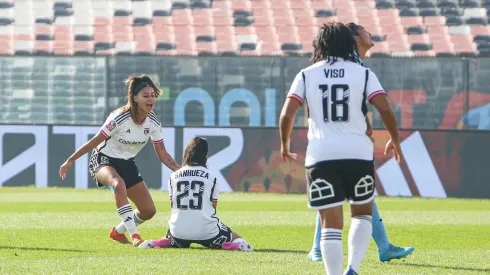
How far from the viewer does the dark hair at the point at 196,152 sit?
36.4 feet

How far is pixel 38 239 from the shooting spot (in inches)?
489

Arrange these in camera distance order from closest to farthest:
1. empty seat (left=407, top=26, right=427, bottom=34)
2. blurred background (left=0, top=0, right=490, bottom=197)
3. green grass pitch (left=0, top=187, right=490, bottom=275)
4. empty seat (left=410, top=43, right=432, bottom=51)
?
green grass pitch (left=0, top=187, right=490, bottom=275) < blurred background (left=0, top=0, right=490, bottom=197) < empty seat (left=410, top=43, right=432, bottom=51) < empty seat (left=407, top=26, right=427, bottom=34)

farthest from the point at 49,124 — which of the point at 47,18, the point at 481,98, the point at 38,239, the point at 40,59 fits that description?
the point at 38,239

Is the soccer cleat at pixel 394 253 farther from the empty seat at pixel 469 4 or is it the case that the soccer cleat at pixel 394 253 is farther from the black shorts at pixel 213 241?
the empty seat at pixel 469 4

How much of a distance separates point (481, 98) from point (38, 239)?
1349cm

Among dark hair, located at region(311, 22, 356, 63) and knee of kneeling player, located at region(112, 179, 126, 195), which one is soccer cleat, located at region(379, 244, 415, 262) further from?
knee of kneeling player, located at region(112, 179, 126, 195)

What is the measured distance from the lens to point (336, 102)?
7.79 metres

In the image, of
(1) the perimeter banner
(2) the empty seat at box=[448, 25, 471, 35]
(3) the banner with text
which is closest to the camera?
(1) the perimeter banner

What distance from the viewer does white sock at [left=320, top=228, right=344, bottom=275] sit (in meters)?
7.71

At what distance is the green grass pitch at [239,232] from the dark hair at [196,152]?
2.78ft

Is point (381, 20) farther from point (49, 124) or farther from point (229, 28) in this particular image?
point (49, 124)

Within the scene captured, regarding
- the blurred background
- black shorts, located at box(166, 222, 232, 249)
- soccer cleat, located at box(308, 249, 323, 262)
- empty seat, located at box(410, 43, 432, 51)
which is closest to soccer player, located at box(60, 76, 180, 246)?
black shorts, located at box(166, 222, 232, 249)

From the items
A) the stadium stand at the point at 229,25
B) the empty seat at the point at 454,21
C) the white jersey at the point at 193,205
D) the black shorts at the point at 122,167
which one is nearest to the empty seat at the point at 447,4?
the stadium stand at the point at 229,25

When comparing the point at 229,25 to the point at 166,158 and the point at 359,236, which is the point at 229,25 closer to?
the point at 166,158
